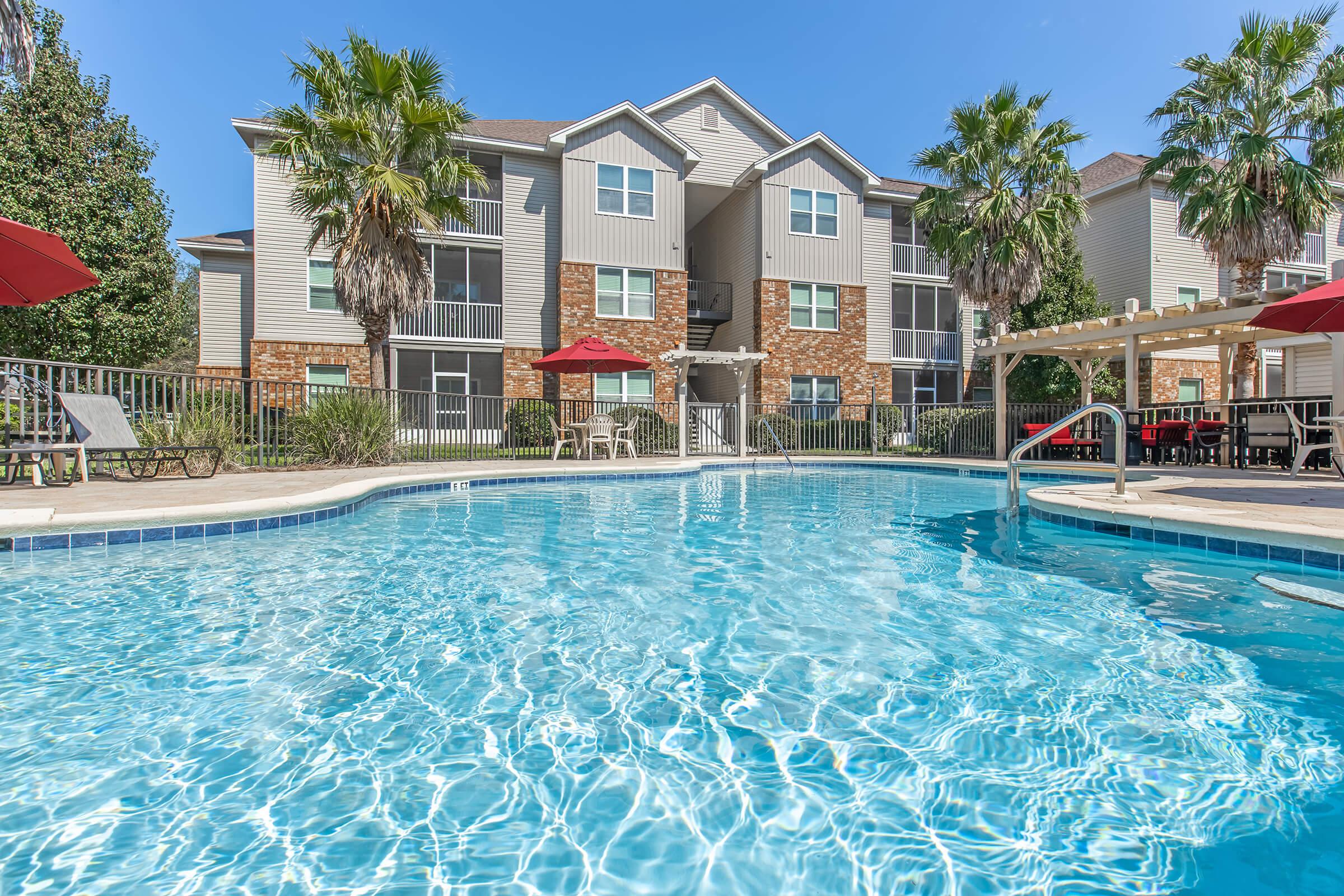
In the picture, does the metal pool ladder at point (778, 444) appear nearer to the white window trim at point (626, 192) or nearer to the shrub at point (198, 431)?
the white window trim at point (626, 192)

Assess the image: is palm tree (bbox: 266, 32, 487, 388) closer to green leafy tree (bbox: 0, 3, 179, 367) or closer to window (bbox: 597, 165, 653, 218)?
window (bbox: 597, 165, 653, 218)

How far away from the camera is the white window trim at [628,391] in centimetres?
1908

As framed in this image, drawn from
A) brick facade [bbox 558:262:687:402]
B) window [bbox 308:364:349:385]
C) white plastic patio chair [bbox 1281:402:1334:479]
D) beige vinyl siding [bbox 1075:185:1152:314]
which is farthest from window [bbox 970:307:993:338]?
window [bbox 308:364:349:385]

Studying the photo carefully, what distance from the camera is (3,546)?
488 cm

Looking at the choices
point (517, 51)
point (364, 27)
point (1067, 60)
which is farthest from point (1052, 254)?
point (517, 51)

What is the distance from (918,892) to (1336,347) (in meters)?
11.5

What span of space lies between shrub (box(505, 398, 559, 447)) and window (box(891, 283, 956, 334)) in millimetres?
11922

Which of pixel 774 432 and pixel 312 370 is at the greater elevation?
pixel 312 370

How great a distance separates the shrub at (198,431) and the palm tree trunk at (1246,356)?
19097 millimetres

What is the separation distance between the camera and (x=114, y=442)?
7539 millimetres

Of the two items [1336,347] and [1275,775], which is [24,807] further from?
[1336,347]

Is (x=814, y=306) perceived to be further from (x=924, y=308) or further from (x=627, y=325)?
(x=627, y=325)

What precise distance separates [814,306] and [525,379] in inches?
350

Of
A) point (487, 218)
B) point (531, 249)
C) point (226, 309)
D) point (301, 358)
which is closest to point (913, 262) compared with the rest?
point (531, 249)
